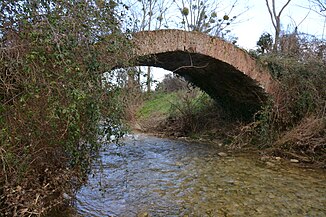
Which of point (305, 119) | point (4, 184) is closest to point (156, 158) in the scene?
point (305, 119)

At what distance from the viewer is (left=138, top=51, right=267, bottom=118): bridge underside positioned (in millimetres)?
5332

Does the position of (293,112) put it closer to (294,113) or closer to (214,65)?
(294,113)

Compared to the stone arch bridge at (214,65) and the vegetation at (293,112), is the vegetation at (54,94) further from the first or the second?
the vegetation at (293,112)

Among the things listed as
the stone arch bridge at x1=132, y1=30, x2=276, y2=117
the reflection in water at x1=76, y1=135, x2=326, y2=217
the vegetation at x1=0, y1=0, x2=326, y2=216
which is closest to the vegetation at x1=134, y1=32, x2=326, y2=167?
the stone arch bridge at x1=132, y1=30, x2=276, y2=117

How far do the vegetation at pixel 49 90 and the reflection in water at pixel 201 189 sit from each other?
1.65 feet

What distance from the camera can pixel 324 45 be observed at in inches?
250

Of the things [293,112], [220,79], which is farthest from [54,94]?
[293,112]

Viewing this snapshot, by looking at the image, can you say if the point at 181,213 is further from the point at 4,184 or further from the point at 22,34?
the point at 22,34

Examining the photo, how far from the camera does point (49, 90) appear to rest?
1969 millimetres

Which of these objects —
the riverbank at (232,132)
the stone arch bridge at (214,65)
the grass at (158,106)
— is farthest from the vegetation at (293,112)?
the grass at (158,106)

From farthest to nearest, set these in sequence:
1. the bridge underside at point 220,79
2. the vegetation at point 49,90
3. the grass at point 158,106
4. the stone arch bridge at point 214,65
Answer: the grass at point 158,106 → the bridge underside at point 220,79 → the stone arch bridge at point 214,65 → the vegetation at point 49,90

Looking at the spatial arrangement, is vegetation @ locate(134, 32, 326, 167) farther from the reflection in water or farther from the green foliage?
the reflection in water

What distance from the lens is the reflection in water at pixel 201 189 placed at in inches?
115

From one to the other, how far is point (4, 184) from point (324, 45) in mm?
6869
